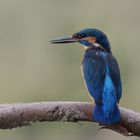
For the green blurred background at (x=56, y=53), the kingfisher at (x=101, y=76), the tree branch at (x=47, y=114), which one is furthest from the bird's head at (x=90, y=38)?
the green blurred background at (x=56, y=53)

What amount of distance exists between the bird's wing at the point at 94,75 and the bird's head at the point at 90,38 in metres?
0.15

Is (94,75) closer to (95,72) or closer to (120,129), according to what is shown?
(95,72)

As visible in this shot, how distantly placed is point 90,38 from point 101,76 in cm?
41

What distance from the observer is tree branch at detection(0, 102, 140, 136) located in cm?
369

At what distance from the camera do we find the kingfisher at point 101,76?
3805mm

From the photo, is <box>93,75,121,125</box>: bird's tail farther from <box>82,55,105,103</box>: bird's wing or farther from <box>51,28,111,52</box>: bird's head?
<box>51,28,111,52</box>: bird's head

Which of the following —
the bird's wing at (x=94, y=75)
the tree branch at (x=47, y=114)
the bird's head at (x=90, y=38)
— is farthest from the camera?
the bird's head at (x=90, y=38)

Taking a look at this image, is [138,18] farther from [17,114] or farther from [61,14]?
[17,114]

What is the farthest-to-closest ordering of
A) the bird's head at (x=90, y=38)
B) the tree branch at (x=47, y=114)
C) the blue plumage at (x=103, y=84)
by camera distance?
1. the bird's head at (x=90, y=38)
2. the blue plumage at (x=103, y=84)
3. the tree branch at (x=47, y=114)

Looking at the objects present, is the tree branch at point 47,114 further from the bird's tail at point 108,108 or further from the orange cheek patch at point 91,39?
the orange cheek patch at point 91,39

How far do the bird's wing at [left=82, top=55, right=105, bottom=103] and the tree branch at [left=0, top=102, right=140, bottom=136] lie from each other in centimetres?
18

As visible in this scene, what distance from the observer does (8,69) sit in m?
17.3

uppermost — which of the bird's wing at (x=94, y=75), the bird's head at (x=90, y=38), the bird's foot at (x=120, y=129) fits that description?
the bird's head at (x=90, y=38)

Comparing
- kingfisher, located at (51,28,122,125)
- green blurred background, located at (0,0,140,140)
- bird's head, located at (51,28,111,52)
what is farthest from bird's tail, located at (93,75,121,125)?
green blurred background, located at (0,0,140,140)
